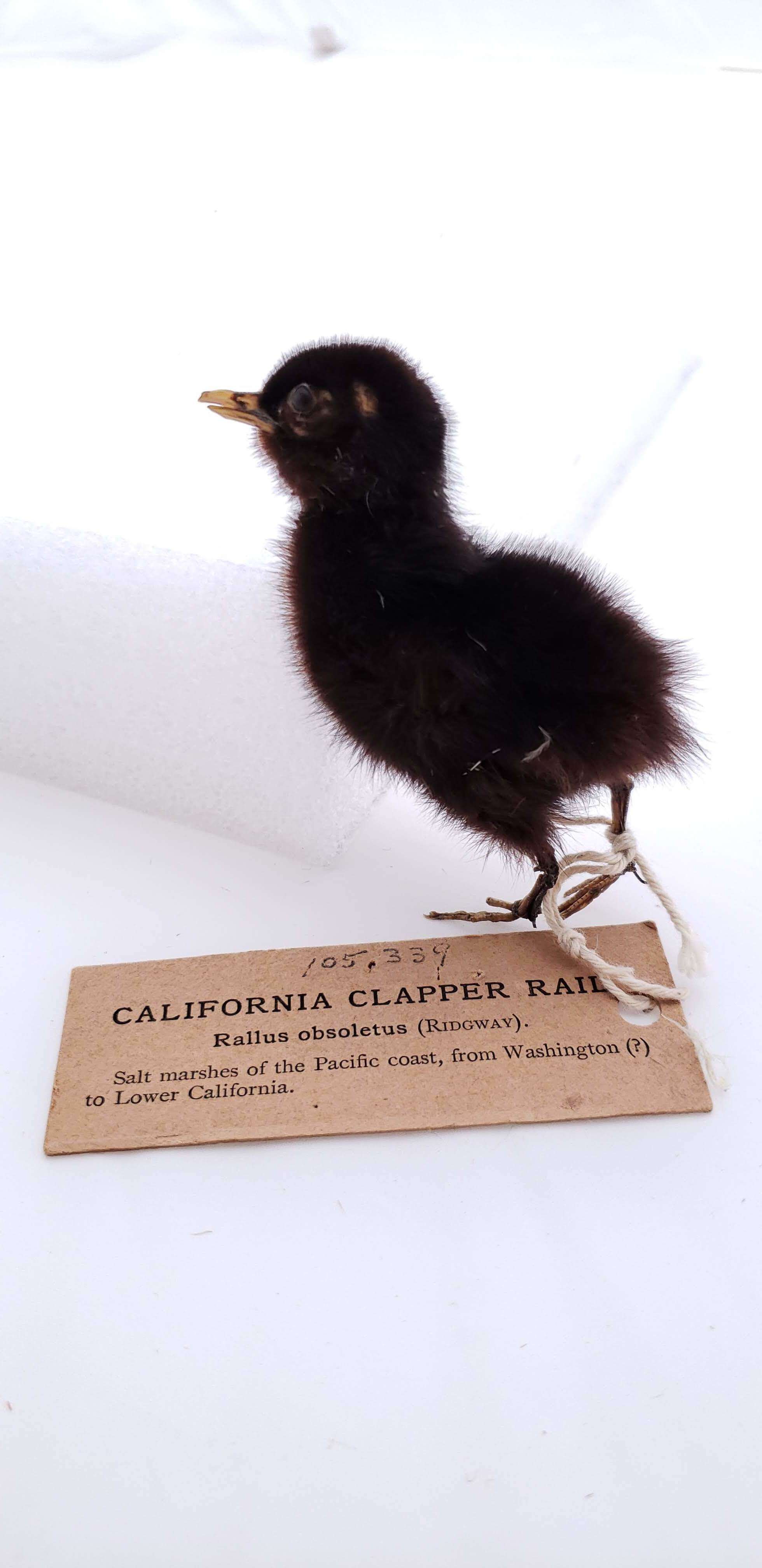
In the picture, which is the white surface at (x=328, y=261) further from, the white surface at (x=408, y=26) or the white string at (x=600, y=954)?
the white string at (x=600, y=954)

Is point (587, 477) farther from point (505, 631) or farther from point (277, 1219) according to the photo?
point (277, 1219)

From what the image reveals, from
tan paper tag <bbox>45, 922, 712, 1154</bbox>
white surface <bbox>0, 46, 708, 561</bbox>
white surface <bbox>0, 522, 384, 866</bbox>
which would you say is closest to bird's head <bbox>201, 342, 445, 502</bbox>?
white surface <bbox>0, 522, 384, 866</bbox>

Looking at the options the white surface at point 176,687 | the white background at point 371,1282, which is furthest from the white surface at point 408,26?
the white surface at point 176,687

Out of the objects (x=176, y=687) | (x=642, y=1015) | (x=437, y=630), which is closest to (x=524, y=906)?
(x=642, y=1015)

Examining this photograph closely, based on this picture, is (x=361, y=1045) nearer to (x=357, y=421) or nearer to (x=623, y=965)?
(x=623, y=965)

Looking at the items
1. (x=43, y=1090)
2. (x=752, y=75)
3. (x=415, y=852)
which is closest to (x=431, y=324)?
(x=415, y=852)

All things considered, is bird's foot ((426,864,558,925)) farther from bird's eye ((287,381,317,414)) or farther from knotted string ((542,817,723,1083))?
bird's eye ((287,381,317,414))
